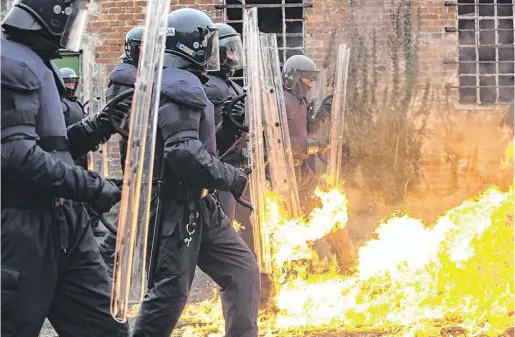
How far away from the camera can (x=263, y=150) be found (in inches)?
225

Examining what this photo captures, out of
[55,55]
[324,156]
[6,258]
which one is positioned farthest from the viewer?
[324,156]

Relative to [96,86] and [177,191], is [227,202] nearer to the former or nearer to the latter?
[177,191]

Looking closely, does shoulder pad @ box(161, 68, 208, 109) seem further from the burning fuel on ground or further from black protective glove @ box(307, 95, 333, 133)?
black protective glove @ box(307, 95, 333, 133)

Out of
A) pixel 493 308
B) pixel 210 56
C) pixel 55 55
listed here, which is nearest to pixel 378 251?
pixel 493 308

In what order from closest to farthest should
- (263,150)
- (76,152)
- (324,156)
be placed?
(76,152) < (263,150) < (324,156)

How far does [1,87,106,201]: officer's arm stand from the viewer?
3.29 m

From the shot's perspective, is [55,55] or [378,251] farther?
[378,251]

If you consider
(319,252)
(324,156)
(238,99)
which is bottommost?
(319,252)

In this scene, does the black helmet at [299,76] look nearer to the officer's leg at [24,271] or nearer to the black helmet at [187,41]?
the black helmet at [187,41]

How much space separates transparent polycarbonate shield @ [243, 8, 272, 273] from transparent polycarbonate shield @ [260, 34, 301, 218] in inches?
9.0

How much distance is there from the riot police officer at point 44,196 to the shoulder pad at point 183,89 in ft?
2.18

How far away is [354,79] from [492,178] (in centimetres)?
231

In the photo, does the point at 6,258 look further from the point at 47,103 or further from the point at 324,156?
the point at 324,156

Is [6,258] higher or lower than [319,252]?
higher
